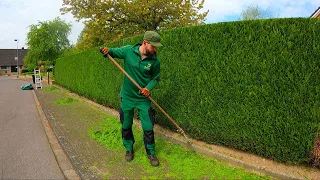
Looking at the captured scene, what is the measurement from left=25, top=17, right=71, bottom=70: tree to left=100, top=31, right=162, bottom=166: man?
40226 mm

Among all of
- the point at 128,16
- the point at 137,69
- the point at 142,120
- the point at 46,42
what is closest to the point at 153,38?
the point at 137,69

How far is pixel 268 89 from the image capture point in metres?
3.85

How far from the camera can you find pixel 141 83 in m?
4.21

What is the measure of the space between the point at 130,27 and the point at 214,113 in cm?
1590

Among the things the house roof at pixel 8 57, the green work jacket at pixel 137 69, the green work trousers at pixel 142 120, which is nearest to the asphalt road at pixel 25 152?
the green work trousers at pixel 142 120

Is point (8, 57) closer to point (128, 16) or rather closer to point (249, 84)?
point (128, 16)

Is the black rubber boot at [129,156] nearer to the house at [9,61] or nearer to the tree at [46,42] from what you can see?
the tree at [46,42]

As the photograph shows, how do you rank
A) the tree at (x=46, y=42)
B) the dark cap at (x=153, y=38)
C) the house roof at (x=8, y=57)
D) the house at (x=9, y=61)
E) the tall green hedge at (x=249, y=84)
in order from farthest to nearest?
the house roof at (x=8, y=57) < the house at (x=9, y=61) < the tree at (x=46, y=42) < the dark cap at (x=153, y=38) < the tall green hedge at (x=249, y=84)

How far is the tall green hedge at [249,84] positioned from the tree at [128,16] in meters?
13.6

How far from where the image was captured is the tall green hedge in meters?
3.57

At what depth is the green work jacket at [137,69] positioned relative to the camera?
13.6 feet

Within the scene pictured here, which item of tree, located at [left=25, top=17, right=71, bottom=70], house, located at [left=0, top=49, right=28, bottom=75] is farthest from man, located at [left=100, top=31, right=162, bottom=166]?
house, located at [left=0, top=49, right=28, bottom=75]

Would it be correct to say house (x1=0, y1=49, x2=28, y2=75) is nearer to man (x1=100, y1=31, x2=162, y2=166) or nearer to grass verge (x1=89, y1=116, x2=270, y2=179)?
grass verge (x1=89, y1=116, x2=270, y2=179)

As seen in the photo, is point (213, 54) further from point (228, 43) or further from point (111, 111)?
point (111, 111)
